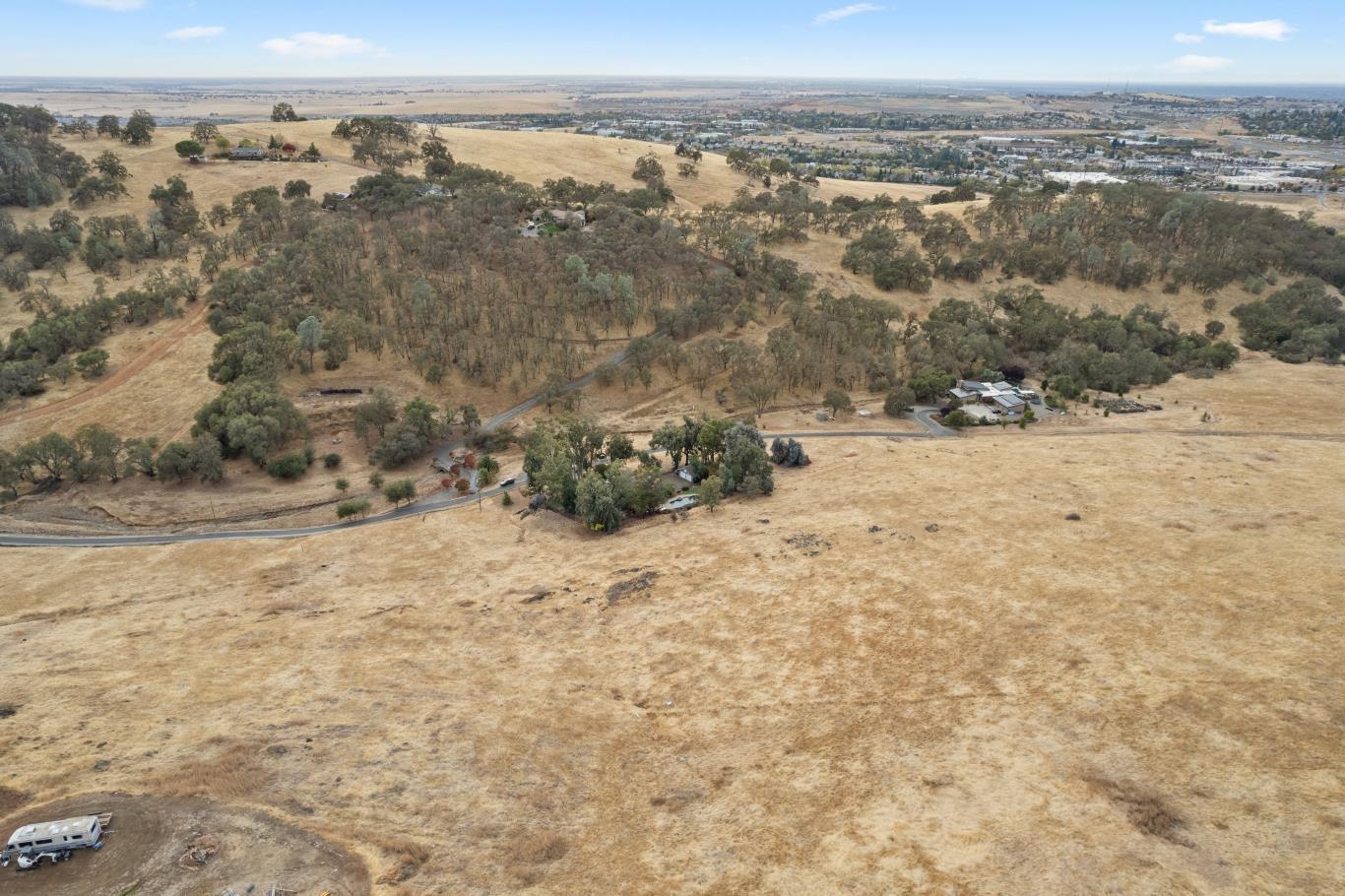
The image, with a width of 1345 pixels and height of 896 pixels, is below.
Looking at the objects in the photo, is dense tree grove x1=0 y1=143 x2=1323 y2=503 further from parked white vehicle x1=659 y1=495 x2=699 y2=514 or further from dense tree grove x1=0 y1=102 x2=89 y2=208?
dense tree grove x1=0 y1=102 x2=89 y2=208

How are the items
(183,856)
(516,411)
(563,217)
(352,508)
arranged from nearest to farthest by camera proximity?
(183,856)
(352,508)
(516,411)
(563,217)

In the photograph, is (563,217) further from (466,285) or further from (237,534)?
(237,534)

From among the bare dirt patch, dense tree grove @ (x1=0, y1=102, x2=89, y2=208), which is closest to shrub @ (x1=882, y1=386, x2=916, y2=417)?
the bare dirt patch

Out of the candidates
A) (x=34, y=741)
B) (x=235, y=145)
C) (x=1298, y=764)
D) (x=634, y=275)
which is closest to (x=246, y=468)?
(x=34, y=741)

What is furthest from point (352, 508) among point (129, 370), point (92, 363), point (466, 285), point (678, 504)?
point (92, 363)

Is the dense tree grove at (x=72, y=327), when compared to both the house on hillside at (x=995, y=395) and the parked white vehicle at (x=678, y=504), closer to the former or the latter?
the parked white vehicle at (x=678, y=504)

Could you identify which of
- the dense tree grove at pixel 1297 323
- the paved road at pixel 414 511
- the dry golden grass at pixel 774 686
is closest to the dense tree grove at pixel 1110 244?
the dense tree grove at pixel 1297 323
